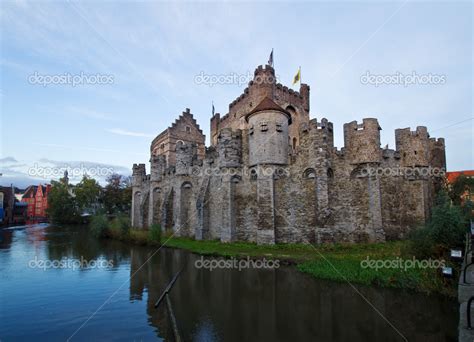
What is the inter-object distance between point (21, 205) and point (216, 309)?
94120 millimetres

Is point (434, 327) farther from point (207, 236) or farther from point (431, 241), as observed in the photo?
point (207, 236)

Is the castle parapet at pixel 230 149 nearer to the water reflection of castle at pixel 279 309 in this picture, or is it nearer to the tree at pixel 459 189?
the water reflection of castle at pixel 279 309

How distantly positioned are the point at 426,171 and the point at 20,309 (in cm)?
2540

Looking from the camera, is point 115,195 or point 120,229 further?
point 115,195

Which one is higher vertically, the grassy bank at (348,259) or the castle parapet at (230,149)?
the castle parapet at (230,149)

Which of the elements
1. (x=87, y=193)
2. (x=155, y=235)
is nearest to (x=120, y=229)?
(x=155, y=235)

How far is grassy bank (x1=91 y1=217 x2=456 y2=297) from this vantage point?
434 inches

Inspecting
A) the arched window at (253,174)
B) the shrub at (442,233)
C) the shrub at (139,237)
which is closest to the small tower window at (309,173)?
the arched window at (253,174)

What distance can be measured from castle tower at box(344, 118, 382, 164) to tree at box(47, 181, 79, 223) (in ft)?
207

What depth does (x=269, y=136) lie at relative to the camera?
844 inches

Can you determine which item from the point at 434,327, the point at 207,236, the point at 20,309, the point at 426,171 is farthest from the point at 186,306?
the point at 426,171

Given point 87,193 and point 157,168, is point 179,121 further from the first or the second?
point 87,193

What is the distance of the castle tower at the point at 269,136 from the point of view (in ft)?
70.0

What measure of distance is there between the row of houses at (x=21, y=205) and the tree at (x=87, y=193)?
54.2ft
